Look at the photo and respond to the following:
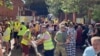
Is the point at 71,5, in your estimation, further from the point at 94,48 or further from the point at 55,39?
the point at 94,48

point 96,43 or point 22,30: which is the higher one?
point 96,43

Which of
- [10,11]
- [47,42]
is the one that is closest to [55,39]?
[47,42]

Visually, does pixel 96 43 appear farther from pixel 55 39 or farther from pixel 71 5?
pixel 71 5

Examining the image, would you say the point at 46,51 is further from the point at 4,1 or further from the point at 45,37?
the point at 4,1

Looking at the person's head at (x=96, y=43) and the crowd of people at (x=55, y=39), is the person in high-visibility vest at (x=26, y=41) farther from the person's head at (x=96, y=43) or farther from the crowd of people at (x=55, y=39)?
the person's head at (x=96, y=43)

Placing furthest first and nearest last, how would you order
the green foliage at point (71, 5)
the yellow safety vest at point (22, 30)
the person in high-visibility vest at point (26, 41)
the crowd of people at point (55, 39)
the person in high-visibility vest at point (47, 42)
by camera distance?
1. the green foliage at point (71, 5)
2. the yellow safety vest at point (22, 30)
3. the person in high-visibility vest at point (26, 41)
4. the crowd of people at point (55, 39)
5. the person in high-visibility vest at point (47, 42)

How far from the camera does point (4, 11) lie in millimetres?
36125

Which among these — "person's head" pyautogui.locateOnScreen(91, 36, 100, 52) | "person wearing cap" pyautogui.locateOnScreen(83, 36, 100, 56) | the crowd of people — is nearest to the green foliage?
the crowd of people

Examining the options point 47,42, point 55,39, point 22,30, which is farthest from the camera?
point 22,30

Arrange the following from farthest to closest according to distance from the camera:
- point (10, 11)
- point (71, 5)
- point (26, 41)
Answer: point (10, 11)
point (71, 5)
point (26, 41)

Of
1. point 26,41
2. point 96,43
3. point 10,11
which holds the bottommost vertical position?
point 10,11

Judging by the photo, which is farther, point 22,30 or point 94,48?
point 22,30

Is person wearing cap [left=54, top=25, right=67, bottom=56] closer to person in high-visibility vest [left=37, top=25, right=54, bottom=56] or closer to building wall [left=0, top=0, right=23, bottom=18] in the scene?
person in high-visibility vest [left=37, top=25, right=54, bottom=56]

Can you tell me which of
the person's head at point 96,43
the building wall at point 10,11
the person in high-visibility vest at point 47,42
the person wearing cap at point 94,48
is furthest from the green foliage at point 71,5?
the person's head at point 96,43
